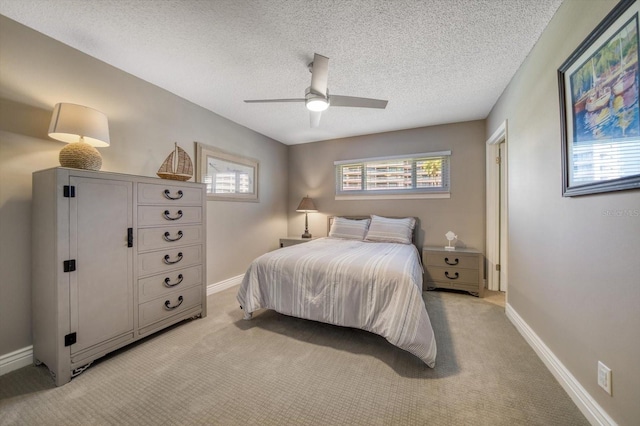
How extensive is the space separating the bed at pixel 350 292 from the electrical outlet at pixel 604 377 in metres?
0.77

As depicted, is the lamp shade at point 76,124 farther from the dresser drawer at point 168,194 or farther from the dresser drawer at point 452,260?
the dresser drawer at point 452,260

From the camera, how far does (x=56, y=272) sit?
59.8 inches

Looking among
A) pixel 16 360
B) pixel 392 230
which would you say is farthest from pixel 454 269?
pixel 16 360

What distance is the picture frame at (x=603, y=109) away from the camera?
0.99 m

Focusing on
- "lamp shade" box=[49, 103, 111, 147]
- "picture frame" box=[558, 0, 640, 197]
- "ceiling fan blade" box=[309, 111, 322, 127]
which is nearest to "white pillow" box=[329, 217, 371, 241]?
"ceiling fan blade" box=[309, 111, 322, 127]

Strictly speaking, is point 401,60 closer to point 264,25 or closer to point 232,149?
point 264,25

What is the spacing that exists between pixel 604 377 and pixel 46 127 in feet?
12.8

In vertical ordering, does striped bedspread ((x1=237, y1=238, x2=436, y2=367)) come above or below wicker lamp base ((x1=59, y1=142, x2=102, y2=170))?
below

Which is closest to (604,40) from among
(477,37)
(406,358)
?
(477,37)

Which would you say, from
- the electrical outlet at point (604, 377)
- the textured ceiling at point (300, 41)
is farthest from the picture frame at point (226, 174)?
the electrical outlet at point (604, 377)

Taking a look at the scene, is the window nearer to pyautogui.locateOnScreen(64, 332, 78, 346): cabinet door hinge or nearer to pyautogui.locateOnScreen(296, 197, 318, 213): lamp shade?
pyautogui.locateOnScreen(296, 197, 318, 213): lamp shade

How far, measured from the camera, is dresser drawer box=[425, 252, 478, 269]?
3104mm

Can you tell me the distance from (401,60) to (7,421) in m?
3.54

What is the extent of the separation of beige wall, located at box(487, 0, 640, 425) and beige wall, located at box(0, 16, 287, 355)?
3447 millimetres
